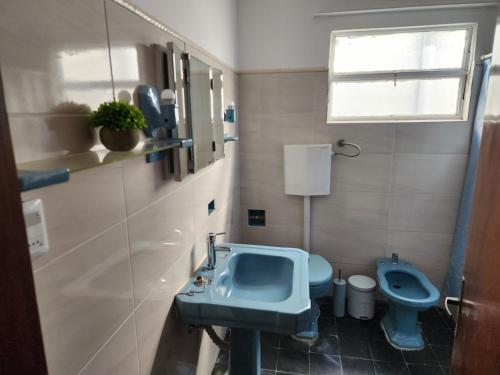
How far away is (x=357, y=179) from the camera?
247 centimetres

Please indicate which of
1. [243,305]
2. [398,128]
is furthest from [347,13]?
[243,305]

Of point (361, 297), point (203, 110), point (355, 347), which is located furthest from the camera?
point (361, 297)

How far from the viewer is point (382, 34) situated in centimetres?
235

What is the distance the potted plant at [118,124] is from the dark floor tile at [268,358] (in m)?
1.80

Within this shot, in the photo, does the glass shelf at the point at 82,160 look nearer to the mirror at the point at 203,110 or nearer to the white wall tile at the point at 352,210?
the mirror at the point at 203,110

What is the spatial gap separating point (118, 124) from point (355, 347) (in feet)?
7.12

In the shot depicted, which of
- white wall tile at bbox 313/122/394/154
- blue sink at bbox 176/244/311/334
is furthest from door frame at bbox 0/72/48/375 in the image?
white wall tile at bbox 313/122/394/154

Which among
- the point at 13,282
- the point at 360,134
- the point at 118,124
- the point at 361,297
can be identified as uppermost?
the point at 118,124

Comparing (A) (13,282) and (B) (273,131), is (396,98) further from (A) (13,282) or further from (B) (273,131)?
(A) (13,282)

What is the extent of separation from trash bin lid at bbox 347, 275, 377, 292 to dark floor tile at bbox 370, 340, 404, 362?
359 mm

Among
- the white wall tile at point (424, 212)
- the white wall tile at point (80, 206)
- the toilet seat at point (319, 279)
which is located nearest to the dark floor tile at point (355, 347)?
the toilet seat at point (319, 279)

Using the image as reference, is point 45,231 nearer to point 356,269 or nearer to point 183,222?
point 183,222

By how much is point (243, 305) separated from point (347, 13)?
206 centimetres

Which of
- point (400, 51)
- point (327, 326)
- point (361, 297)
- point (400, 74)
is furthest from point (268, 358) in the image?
point (400, 51)
